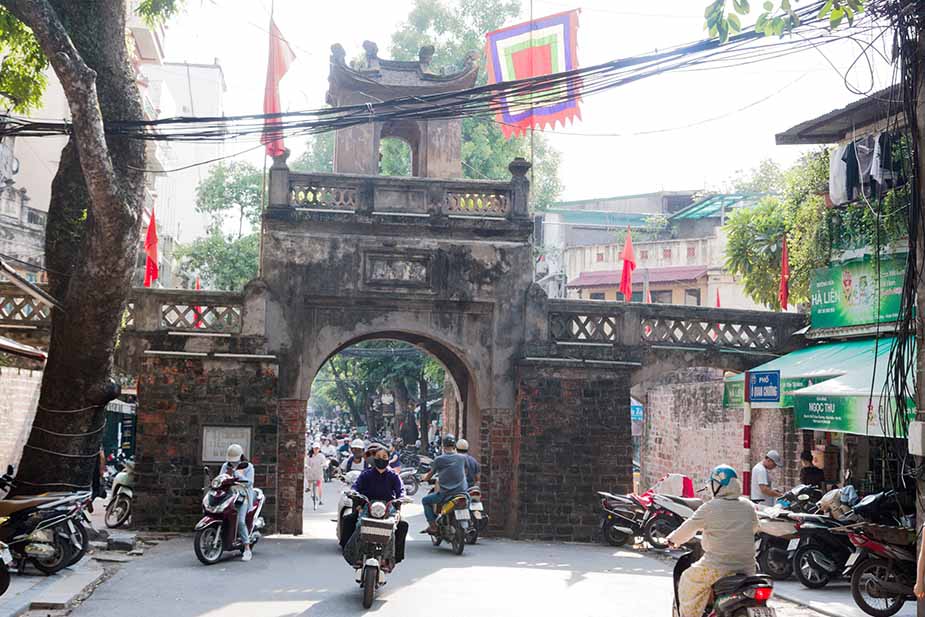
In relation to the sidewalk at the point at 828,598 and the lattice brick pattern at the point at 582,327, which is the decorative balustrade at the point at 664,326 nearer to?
the lattice brick pattern at the point at 582,327

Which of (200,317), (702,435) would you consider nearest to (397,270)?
(200,317)

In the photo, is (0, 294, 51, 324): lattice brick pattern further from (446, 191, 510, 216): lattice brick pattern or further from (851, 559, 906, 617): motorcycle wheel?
(851, 559, 906, 617): motorcycle wheel

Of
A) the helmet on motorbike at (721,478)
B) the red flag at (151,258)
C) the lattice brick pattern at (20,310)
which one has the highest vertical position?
the red flag at (151,258)

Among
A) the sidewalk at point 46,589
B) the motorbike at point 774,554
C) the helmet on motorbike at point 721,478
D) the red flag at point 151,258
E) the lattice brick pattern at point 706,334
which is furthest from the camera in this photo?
the red flag at point 151,258

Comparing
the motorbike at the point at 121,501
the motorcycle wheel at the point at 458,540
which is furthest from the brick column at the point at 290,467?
the motorcycle wheel at the point at 458,540

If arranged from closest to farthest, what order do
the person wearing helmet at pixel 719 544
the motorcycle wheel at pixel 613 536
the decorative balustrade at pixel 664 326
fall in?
the person wearing helmet at pixel 719 544 → the motorcycle wheel at pixel 613 536 → the decorative balustrade at pixel 664 326

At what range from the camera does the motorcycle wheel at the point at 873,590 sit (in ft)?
30.7

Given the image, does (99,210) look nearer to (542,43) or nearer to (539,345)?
(539,345)

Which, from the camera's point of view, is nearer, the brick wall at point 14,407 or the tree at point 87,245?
the tree at point 87,245

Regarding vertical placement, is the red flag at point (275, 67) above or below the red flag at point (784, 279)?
above

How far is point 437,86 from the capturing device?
18.5m

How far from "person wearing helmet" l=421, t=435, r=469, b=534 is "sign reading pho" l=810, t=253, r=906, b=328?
5529mm

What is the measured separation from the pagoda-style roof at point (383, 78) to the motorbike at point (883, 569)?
11283 millimetres

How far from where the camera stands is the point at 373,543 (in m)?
9.64
